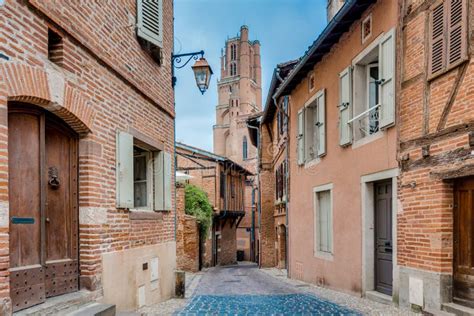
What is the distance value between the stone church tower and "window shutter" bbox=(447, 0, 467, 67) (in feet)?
166

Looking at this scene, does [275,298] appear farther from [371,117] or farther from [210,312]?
[371,117]

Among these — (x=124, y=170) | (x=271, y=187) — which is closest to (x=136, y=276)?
(x=124, y=170)

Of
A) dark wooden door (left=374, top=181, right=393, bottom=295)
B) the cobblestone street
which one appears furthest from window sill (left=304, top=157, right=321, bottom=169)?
the cobblestone street

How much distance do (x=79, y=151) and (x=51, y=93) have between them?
101 cm

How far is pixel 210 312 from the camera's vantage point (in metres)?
6.61

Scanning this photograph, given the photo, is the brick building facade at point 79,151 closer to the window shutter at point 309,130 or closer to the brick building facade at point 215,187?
the window shutter at point 309,130

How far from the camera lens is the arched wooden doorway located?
4066 mm

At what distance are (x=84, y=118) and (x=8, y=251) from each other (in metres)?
1.85

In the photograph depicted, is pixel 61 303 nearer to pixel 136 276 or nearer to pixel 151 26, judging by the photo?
pixel 136 276

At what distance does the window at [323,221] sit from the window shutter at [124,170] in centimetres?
485

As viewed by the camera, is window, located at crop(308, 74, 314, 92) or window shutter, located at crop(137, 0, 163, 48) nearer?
window shutter, located at crop(137, 0, 163, 48)

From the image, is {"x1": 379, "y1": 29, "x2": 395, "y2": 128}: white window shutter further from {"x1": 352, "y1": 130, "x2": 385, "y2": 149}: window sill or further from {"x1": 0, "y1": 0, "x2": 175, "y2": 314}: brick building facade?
{"x1": 0, "y1": 0, "x2": 175, "y2": 314}: brick building facade

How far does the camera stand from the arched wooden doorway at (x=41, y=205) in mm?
4066

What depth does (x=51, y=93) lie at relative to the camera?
4.33 m
